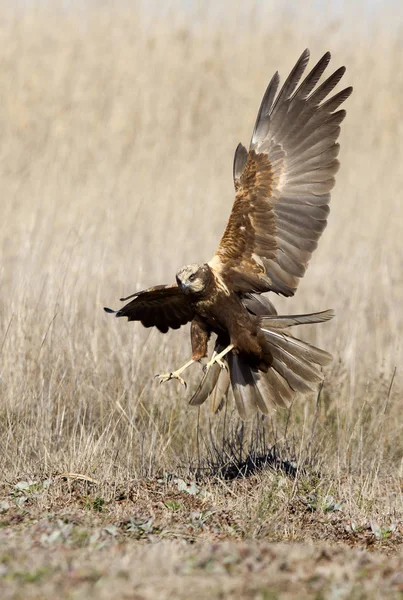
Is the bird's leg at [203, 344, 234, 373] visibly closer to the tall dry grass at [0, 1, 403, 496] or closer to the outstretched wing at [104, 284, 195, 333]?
the outstretched wing at [104, 284, 195, 333]

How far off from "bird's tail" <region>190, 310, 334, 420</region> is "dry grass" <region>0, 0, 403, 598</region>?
0.37m

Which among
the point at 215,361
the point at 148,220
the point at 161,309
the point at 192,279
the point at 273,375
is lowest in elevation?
the point at 273,375

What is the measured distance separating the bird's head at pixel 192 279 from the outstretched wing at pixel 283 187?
27cm

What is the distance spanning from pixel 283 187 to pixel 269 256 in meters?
0.41

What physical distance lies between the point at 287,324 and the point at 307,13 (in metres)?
9.29

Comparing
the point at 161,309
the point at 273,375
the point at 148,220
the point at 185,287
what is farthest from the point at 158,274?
the point at 185,287

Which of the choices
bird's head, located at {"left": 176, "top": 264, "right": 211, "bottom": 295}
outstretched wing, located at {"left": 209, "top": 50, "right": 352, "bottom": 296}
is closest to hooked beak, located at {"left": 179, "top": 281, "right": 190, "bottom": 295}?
bird's head, located at {"left": 176, "top": 264, "right": 211, "bottom": 295}

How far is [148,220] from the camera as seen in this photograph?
9555mm

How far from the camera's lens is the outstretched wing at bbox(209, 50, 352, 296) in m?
5.01

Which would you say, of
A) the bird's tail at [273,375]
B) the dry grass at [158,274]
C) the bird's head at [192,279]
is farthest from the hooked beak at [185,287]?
the dry grass at [158,274]

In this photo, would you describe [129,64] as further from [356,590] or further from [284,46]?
[356,590]

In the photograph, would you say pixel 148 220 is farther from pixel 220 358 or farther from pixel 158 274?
pixel 220 358

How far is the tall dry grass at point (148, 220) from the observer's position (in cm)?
577

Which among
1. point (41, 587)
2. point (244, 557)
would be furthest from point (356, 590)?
point (41, 587)
